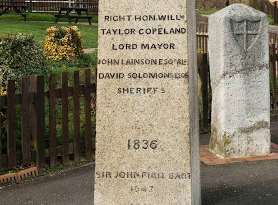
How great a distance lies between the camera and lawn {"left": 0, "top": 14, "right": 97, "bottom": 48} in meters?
20.0

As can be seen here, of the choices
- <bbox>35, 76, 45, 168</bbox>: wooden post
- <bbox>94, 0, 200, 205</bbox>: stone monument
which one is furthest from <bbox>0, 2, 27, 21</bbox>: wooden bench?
<bbox>94, 0, 200, 205</bbox>: stone monument

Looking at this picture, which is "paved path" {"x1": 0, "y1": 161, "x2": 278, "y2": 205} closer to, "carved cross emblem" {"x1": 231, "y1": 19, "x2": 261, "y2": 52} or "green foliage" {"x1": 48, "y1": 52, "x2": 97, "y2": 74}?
"carved cross emblem" {"x1": 231, "y1": 19, "x2": 261, "y2": 52}

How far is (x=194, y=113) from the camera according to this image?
5.42 metres

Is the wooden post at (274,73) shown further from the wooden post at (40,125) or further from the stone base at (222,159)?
the wooden post at (40,125)

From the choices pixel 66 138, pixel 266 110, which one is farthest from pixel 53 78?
pixel 266 110

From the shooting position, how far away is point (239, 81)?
771 cm

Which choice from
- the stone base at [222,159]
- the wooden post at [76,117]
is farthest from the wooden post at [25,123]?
the stone base at [222,159]

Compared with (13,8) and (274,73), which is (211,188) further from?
(13,8)

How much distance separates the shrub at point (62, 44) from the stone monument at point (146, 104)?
8.93 m

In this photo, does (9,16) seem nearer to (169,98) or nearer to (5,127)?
A: (5,127)

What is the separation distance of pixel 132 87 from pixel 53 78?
2.54m

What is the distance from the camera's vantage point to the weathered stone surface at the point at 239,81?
762cm

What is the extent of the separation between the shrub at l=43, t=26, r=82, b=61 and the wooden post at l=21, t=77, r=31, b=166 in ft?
22.0

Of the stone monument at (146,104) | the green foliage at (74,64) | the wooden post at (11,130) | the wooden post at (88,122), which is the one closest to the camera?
the stone monument at (146,104)
